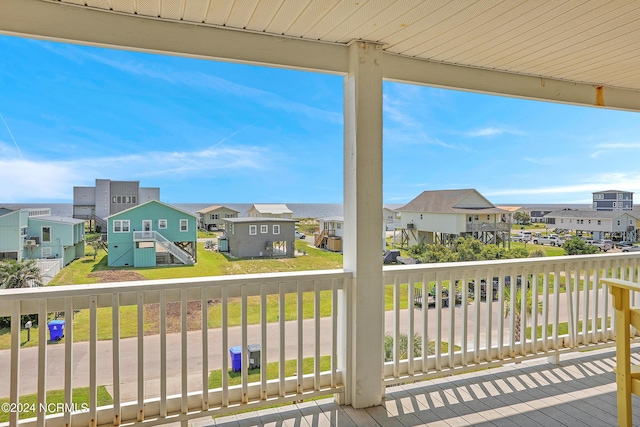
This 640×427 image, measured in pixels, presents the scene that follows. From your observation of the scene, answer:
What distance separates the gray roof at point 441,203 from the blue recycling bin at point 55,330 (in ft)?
6.83

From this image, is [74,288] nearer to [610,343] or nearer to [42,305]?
[42,305]

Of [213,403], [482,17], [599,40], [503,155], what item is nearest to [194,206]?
[213,403]

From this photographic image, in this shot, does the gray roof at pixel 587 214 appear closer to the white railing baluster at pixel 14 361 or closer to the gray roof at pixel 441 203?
the gray roof at pixel 441 203

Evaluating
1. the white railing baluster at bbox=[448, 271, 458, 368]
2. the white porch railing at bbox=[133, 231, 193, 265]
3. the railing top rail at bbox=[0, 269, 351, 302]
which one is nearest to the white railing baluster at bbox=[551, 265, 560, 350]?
the white railing baluster at bbox=[448, 271, 458, 368]

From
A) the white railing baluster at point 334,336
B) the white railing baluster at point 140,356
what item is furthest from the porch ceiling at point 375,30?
the white railing baluster at point 334,336

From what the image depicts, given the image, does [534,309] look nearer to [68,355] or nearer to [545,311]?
[545,311]

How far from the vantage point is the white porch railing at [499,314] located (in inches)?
97.2

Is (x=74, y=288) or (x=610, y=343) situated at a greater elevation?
(x=74, y=288)

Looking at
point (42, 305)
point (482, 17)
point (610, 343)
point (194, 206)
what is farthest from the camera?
point (610, 343)

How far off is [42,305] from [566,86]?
377cm

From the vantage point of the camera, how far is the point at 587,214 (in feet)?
9.87

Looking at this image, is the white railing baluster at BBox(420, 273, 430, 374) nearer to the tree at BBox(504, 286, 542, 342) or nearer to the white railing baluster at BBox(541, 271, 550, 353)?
the tree at BBox(504, 286, 542, 342)

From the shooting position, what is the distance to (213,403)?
2080 mm

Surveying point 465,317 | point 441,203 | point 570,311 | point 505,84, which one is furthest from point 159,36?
point 570,311
